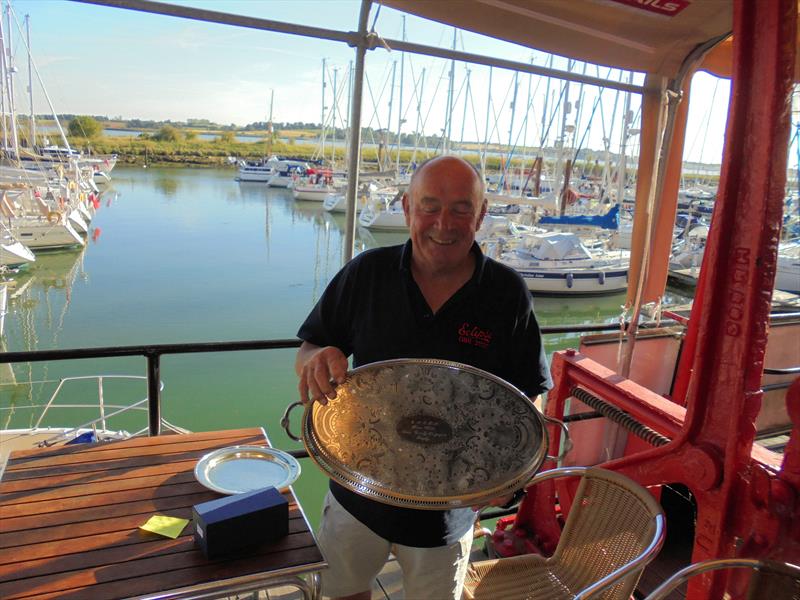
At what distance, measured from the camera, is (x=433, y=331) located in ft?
4.50

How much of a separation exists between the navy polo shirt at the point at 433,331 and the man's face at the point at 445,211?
66 mm

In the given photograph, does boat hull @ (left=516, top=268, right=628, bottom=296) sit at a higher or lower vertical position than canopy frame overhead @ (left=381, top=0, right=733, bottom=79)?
lower

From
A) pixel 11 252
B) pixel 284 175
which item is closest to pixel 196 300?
pixel 11 252

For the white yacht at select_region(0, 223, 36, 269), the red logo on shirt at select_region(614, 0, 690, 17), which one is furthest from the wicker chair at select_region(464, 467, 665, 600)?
the white yacht at select_region(0, 223, 36, 269)

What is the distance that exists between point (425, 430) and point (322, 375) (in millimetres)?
288

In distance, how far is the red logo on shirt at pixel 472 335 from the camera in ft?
4.49

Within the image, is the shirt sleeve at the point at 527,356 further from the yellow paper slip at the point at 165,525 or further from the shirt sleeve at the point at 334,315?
the yellow paper slip at the point at 165,525

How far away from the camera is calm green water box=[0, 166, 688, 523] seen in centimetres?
937

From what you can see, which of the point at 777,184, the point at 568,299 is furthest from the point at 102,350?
the point at 568,299

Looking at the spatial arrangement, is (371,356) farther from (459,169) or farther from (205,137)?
(205,137)

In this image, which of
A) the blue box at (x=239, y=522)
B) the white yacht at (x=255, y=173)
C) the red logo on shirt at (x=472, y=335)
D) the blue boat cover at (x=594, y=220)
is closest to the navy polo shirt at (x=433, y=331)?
the red logo on shirt at (x=472, y=335)

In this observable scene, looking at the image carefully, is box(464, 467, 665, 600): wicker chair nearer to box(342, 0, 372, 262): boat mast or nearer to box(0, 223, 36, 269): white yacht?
box(342, 0, 372, 262): boat mast

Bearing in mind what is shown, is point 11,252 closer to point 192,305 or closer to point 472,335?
point 192,305

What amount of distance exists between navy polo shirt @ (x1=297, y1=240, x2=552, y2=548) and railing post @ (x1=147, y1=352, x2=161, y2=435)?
789mm
